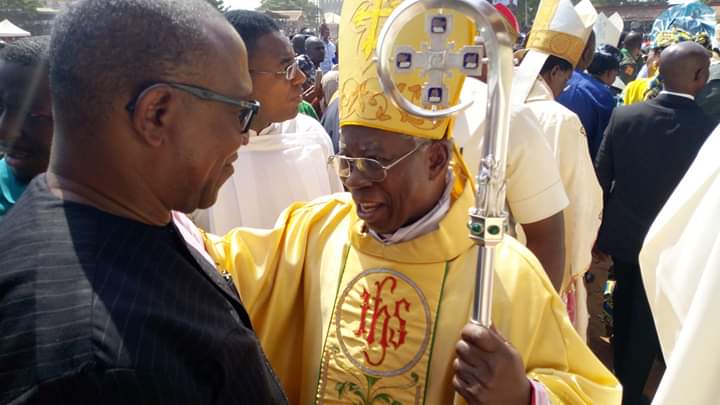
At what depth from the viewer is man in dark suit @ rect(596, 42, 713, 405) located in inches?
147

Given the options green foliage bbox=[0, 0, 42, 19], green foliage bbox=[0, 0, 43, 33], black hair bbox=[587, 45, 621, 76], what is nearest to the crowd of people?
black hair bbox=[587, 45, 621, 76]

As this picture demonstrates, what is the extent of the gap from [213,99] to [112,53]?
0.61 feet

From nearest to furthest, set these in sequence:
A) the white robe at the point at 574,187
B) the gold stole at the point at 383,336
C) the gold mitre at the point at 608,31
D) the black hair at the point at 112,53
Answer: the black hair at the point at 112,53, the gold stole at the point at 383,336, the white robe at the point at 574,187, the gold mitre at the point at 608,31

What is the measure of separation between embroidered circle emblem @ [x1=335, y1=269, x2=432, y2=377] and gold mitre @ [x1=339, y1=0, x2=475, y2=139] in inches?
17.9

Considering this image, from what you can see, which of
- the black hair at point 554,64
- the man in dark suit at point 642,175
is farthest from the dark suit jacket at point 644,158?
the black hair at point 554,64

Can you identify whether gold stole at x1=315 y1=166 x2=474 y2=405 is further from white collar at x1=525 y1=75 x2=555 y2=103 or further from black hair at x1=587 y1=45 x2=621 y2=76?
black hair at x1=587 y1=45 x2=621 y2=76

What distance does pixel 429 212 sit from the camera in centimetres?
190

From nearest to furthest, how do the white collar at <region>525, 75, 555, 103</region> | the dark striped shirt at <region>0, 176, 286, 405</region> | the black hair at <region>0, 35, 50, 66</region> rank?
the dark striped shirt at <region>0, 176, 286, 405</region>
the black hair at <region>0, 35, 50, 66</region>
the white collar at <region>525, 75, 555, 103</region>

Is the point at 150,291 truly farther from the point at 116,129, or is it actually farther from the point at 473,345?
the point at 473,345

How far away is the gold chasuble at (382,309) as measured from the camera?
1690 millimetres

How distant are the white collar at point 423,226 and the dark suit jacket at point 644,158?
239 centimetres

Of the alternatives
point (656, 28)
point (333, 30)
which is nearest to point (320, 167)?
point (656, 28)

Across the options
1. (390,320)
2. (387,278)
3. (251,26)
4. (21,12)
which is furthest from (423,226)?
(21,12)

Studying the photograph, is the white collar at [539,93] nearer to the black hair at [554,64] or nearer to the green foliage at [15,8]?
the black hair at [554,64]
